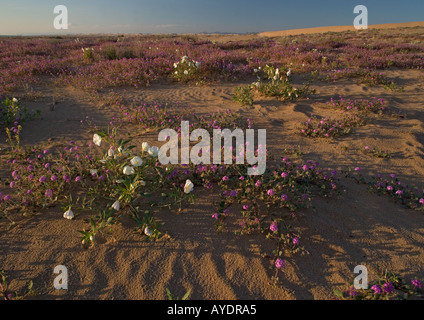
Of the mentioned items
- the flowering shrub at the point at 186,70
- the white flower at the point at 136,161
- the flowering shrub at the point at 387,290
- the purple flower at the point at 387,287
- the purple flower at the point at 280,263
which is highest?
the flowering shrub at the point at 186,70

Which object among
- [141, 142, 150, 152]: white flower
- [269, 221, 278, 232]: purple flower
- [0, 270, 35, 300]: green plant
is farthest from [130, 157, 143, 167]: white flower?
[269, 221, 278, 232]: purple flower

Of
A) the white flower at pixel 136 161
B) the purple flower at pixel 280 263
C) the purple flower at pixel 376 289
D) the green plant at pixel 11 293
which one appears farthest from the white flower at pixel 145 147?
the purple flower at pixel 376 289

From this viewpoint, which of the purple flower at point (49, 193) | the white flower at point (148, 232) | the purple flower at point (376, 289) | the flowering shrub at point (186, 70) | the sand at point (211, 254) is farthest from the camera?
the flowering shrub at point (186, 70)

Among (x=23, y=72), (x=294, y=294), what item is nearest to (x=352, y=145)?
(x=294, y=294)

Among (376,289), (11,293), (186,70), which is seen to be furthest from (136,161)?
(186,70)

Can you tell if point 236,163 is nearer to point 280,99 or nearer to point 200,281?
point 200,281

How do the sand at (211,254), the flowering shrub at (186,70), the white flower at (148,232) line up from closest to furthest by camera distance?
the sand at (211,254)
the white flower at (148,232)
the flowering shrub at (186,70)

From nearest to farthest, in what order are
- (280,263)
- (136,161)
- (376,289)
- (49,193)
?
(376,289), (280,263), (136,161), (49,193)

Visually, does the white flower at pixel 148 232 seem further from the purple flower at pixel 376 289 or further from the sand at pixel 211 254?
the purple flower at pixel 376 289

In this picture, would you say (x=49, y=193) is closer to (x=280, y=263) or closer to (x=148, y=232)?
(x=148, y=232)

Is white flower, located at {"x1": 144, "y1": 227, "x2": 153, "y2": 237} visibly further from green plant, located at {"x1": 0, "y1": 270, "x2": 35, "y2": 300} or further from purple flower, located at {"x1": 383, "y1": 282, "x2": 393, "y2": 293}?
purple flower, located at {"x1": 383, "y1": 282, "x2": 393, "y2": 293}

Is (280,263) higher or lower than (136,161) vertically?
lower

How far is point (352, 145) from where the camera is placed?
16.0 feet

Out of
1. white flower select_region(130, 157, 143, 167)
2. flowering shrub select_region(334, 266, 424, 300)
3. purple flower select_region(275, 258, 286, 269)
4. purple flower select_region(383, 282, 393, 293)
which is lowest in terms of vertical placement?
flowering shrub select_region(334, 266, 424, 300)
